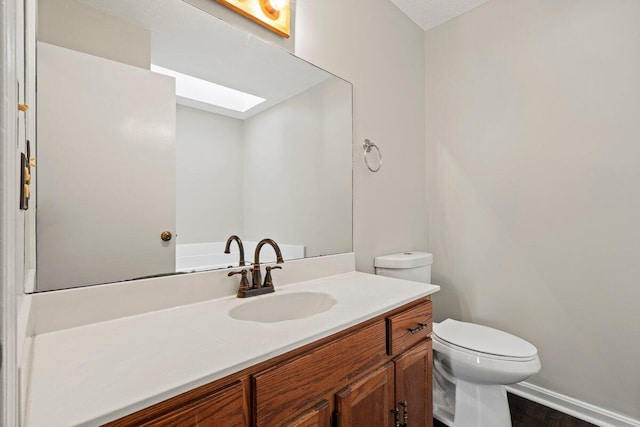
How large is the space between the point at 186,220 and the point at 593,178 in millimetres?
2033

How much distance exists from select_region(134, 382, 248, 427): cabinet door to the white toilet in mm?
1185

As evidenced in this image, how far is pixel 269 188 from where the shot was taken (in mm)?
1425

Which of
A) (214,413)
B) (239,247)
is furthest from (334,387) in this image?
(239,247)

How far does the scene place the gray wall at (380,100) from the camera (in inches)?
65.3

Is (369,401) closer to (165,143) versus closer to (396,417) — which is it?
(396,417)

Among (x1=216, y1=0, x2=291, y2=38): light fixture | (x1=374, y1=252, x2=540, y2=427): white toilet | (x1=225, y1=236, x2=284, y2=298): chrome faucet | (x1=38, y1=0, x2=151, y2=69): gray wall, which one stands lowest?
(x1=374, y1=252, x2=540, y2=427): white toilet

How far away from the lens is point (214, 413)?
0.64 metres

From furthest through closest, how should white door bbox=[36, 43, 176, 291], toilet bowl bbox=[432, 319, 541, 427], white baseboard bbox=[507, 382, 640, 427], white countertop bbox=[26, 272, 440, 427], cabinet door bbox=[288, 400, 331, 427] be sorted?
1. white baseboard bbox=[507, 382, 640, 427]
2. toilet bowl bbox=[432, 319, 541, 427]
3. white door bbox=[36, 43, 176, 291]
4. cabinet door bbox=[288, 400, 331, 427]
5. white countertop bbox=[26, 272, 440, 427]

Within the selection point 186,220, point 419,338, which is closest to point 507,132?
point 419,338

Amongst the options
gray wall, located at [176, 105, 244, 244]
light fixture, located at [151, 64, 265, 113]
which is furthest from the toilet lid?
light fixture, located at [151, 64, 265, 113]

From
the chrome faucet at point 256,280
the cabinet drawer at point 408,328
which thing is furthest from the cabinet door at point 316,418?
the chrome faucet at point 256,280

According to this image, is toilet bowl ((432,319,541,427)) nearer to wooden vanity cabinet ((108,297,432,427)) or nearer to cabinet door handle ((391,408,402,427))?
wooden vanity cabinet ((108,297,432,427))

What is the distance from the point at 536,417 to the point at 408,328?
1178 mm

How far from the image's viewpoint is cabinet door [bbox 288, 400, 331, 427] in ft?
2.58
